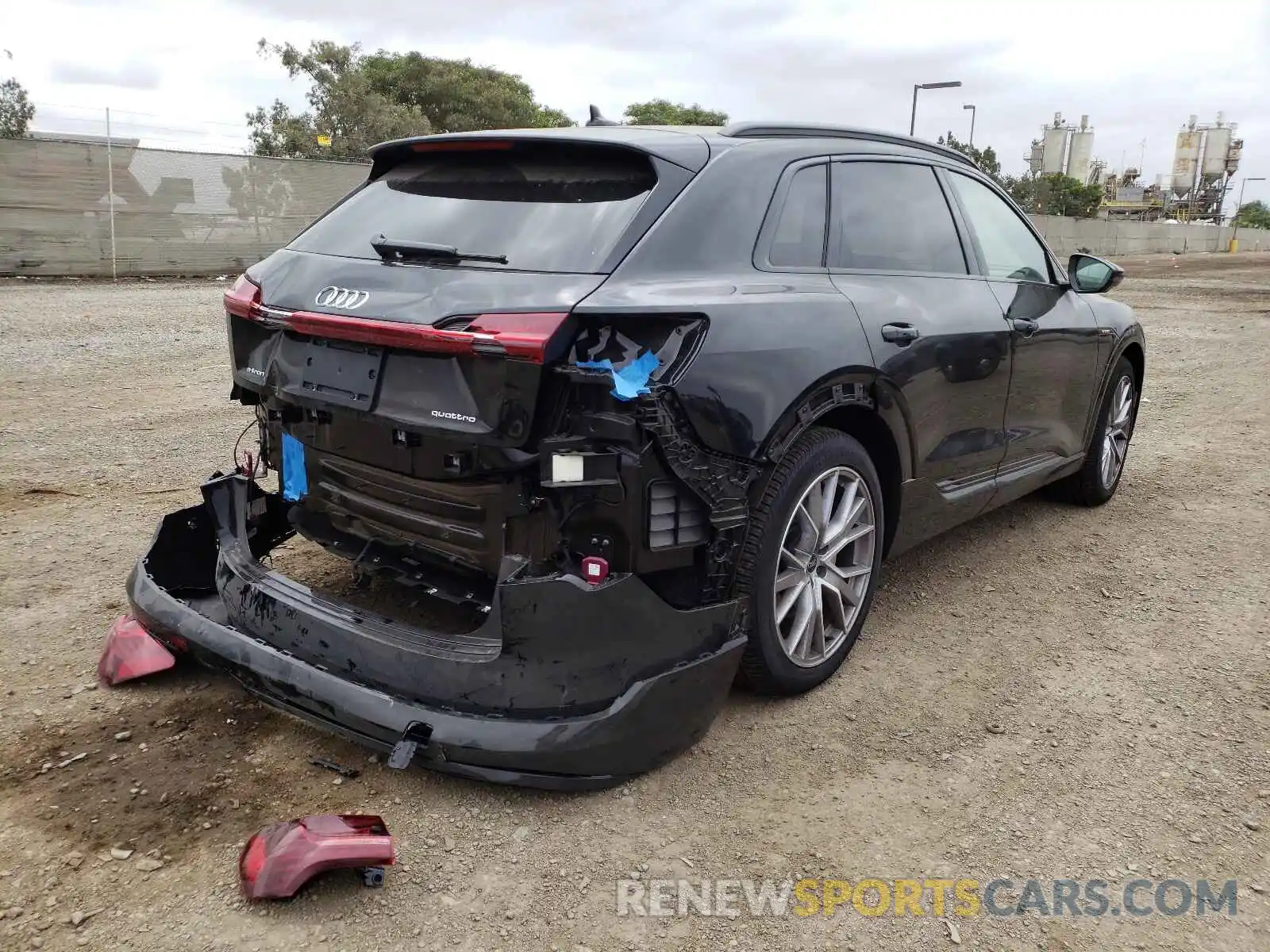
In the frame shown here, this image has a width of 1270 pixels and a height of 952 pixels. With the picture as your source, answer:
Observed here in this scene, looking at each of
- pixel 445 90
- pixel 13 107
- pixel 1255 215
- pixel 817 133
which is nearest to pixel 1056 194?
pixel 445 90

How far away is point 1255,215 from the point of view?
482 ft

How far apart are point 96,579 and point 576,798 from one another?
97.1 inches

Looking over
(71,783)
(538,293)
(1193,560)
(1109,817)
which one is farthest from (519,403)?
(1193,560)

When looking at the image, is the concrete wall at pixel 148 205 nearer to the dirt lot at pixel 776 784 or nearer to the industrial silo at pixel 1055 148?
the dirt lot at pixel 776 784

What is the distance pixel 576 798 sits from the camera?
108 inches

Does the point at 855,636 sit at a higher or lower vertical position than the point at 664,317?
lower

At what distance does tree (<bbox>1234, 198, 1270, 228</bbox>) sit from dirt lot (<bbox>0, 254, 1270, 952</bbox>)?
139690 mm

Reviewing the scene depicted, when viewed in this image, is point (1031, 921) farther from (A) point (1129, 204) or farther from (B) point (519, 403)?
(A) point (1129, 204)

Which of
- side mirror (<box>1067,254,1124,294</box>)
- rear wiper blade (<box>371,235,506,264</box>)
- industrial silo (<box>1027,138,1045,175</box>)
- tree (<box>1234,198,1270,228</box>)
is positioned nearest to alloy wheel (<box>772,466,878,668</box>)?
rear wiper blade (<box>371,235,506,264</box>)

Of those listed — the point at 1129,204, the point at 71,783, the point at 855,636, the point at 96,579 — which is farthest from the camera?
the point at 1129,204

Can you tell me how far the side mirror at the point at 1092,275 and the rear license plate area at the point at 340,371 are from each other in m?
3.68

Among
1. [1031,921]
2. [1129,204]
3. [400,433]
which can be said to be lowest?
[1031,921]

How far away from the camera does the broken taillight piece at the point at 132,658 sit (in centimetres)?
322

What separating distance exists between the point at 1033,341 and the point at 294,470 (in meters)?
3.11
